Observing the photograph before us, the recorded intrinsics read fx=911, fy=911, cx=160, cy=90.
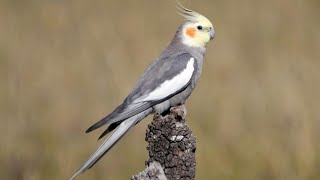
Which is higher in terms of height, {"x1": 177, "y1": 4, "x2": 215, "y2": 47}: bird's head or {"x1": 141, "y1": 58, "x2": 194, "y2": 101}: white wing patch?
{"x1": 177, "y1": 4, "x2": 215, "y2": 47}: bird's head

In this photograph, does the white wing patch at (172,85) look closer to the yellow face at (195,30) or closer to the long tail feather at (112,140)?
the long tail feather at (112,140)

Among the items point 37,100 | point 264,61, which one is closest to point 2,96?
point 37,100

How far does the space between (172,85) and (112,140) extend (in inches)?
33.6

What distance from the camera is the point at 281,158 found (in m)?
7.42

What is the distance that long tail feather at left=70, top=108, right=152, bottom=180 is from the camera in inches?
199

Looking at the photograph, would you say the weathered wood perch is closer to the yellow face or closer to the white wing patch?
the white wing patch

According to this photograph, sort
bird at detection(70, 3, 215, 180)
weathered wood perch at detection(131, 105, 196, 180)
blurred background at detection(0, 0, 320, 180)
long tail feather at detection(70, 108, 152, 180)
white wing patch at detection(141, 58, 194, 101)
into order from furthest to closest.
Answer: blurred background at detection(0, 0, 320, 180), white wing patch at detection(141, 58, 194, 101), bird at detection(70, 3, 215, 180), long tail feather at detection(70, 108, 152, 180), weathered wood perch at detection(131, 105, 196, 180)

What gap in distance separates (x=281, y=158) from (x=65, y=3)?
3849mm

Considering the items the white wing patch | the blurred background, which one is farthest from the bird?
the blurred background

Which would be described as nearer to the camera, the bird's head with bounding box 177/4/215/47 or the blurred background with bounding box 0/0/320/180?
the bird's head with bounding box 177/4/215/47

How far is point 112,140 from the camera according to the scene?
5363mm

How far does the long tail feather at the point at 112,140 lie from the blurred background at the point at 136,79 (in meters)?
1.43

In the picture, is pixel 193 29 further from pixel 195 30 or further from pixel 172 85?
Result: pixel 172 85

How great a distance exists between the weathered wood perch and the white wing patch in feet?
4.71
